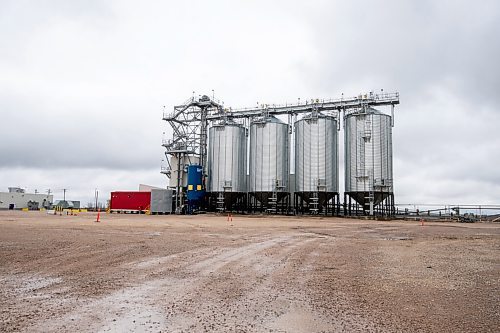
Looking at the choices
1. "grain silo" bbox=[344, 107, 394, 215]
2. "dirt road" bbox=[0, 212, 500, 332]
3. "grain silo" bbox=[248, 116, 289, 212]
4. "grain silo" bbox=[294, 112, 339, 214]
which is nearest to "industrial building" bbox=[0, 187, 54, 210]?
"grain silo" bbox=[248, 116, 289, 212]

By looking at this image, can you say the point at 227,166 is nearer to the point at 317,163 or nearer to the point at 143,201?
the point at 317,163

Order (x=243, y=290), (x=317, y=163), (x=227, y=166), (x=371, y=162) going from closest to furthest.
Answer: (x=243, y=290) → (x=371, y=162) → (x=317, y=163) → (x=227, y=166)

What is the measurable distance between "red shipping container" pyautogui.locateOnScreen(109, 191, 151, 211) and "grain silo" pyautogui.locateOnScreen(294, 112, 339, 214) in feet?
80.2

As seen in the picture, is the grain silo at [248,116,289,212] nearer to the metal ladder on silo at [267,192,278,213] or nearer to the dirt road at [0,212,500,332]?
the metal ladder on silo at [267,192,278,213]

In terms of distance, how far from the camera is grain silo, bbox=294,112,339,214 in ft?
178

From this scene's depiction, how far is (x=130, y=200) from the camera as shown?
65.9 meters

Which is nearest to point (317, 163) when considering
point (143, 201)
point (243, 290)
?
point (143, 201)

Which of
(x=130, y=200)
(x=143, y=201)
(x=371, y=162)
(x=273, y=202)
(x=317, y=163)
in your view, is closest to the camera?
(x=371, y=162)

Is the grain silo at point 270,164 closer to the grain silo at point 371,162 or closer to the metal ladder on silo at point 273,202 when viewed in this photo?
the metal ladder on silo at point 273,202

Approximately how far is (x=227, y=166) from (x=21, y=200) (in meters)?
78.6

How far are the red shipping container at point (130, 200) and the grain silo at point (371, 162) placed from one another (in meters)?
31.8

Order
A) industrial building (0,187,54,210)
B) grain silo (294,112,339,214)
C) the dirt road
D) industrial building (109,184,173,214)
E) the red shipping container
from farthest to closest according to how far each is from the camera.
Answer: industrial building (0,187,54,210) → the red shipping container → industrial building (109,184,173,214) → grain silo (294,112,339,214) → the dirt road

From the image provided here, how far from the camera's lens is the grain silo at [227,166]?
60.7 meters

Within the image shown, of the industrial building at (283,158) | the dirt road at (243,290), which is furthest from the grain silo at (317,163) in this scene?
the dirt road at (243,290)
